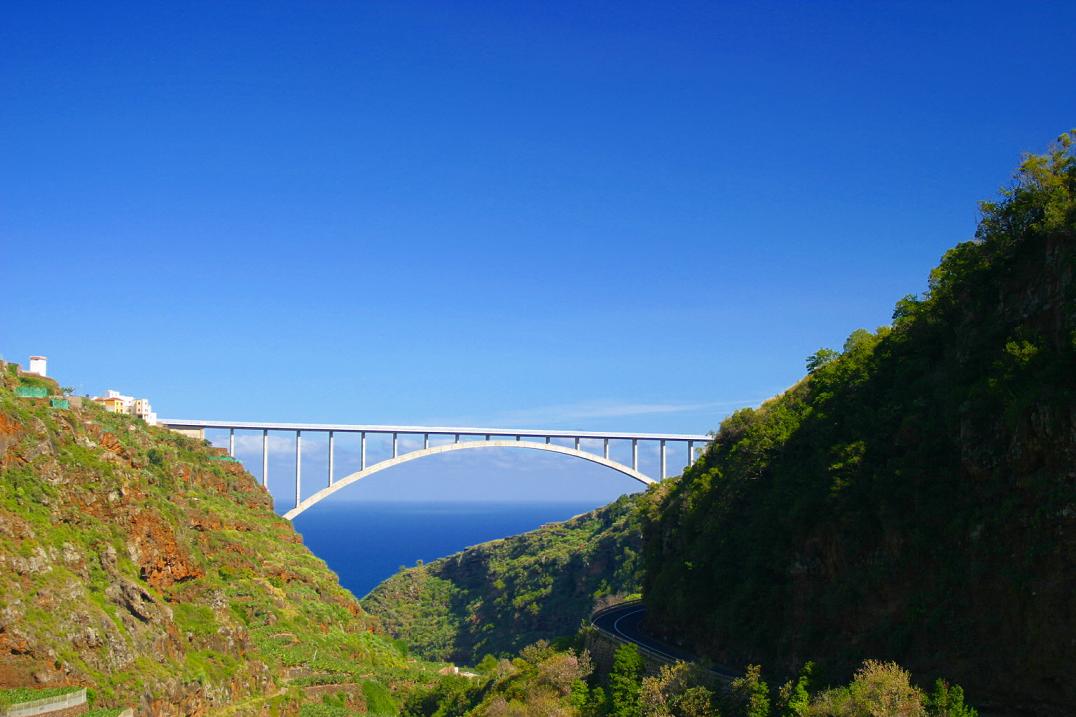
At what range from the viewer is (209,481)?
2028 inches

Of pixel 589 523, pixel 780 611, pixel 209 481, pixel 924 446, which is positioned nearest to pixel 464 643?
pixel 589 523

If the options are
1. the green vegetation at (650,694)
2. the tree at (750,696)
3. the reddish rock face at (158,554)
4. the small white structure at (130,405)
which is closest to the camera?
the green vegetation at (650,694)

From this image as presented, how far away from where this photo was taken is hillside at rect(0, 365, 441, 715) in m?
25.5

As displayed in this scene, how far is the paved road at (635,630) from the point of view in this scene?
1169 inches

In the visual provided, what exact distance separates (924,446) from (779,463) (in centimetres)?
818

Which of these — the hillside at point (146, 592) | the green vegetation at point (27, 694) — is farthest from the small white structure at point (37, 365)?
the green vegetation at point (27, 694)

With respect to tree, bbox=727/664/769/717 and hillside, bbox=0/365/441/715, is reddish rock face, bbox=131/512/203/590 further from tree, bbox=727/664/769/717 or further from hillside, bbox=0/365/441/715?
tree, bbox=727/664/769/717

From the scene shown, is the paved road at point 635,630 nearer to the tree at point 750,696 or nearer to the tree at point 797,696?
the tree at point 750,696

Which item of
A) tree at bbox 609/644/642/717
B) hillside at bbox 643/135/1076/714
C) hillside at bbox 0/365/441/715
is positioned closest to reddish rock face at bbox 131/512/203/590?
hillside at bbox 0/365/441/715

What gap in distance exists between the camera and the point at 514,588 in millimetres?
77438

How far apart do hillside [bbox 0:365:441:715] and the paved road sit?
9.98m

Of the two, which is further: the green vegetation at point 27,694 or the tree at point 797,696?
the green vegetation at point 27,694

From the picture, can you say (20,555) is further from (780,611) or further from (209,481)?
(209,481)

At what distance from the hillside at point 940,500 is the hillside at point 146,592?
14.8 meters
